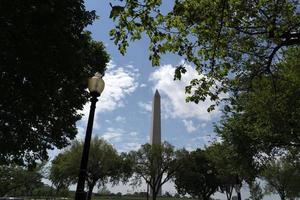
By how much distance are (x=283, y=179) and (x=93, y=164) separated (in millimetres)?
31897

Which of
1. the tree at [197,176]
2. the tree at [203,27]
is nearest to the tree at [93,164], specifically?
the tree at [197,176]

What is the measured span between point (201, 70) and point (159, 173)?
212 feet

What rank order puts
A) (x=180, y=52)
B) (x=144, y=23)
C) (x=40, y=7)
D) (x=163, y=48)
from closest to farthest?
(x=144, y=23), (x=163, y=48), (x=180, y=52), (x=40, y=7)

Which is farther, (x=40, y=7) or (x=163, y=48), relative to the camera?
(x=40, y=7)

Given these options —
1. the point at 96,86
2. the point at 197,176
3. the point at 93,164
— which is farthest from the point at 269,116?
the point at 197,176

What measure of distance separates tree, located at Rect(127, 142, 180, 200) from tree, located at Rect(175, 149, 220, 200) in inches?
71.9

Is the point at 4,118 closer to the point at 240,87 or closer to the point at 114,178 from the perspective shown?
the point at 240,87

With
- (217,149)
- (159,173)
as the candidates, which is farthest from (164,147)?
(217,149)

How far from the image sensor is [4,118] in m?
20.2

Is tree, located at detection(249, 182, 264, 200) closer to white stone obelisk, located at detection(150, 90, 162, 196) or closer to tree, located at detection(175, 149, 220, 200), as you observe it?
tree, located at detection(175, 149, 220, 200)

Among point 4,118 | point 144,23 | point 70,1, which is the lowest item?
point 144,23

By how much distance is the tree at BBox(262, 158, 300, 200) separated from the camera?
231ft

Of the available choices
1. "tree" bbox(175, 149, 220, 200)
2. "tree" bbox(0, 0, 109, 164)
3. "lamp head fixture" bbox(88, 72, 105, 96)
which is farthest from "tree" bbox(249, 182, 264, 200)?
"lamp head fixture" bbox(88, 72, 105, 96)

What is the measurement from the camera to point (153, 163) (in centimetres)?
7519
